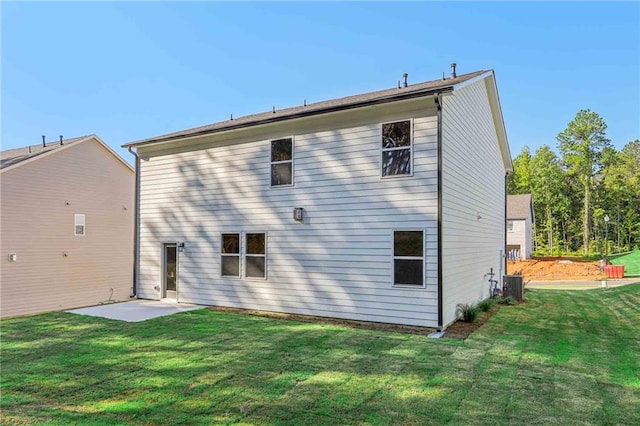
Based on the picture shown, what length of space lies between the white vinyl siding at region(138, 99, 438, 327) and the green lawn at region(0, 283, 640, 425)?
1.06 metres

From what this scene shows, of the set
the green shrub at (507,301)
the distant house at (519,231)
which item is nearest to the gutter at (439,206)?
the green shrub at (507,301)

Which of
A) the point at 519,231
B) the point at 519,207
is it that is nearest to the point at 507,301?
the point at 519,231

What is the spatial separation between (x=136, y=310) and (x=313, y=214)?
5.17 m

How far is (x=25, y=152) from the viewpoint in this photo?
1717cm

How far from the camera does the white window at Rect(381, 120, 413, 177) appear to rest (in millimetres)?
8023

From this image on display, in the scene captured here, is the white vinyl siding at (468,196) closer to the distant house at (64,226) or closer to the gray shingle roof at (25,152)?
the distant house at (64,226)

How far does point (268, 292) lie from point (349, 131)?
445cm

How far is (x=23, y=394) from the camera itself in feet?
14.0

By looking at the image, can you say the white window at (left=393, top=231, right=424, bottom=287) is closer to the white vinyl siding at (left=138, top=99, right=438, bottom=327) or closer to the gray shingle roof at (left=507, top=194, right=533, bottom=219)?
the white vinyl siding at (left=138, top=99, right=438, bottom=327)

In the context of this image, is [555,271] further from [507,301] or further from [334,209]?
[334,209]

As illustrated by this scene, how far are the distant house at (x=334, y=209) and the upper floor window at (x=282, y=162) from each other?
0.03 metres

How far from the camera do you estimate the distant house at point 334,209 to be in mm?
7824

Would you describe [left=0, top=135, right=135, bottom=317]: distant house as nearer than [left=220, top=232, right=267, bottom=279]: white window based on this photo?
No

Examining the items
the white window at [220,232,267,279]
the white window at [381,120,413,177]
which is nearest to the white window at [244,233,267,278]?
the white window at [220,232,267,279]
